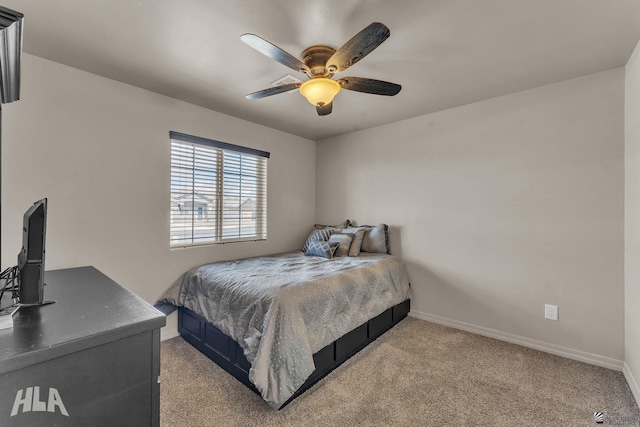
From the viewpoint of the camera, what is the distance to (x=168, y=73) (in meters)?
2.25

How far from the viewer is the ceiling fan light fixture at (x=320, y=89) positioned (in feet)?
6.04

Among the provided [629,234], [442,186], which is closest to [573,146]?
[629,234]

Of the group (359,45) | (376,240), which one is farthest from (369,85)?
(376,240)

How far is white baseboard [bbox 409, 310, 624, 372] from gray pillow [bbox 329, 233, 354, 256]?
45.0 inches

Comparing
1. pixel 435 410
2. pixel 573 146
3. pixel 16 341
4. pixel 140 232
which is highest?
pixel 573 146

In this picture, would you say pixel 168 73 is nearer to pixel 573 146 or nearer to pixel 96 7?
pixel 96 7

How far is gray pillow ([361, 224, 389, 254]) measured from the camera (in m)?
3.38

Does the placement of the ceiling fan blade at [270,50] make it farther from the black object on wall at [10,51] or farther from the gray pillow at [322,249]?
the gray pillow at [322,249]

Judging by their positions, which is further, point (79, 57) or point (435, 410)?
point (79, 57)

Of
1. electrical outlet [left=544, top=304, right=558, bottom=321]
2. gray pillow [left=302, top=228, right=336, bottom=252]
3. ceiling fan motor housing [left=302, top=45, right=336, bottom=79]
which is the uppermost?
ceiling fan motor housing [left=302, top=45, right=336, bottom=79]

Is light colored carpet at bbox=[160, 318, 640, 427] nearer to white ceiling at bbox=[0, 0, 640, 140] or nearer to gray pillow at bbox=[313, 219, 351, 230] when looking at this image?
gray pillow at bbox=[313, 219, 351, 230]

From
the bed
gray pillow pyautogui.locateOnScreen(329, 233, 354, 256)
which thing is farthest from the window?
gray pillow pyautogui.locateOnScreen(329, 233, 354, 256)

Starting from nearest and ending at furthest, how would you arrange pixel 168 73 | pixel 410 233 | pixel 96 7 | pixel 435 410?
pixel 96 7
pixel 435 410
pixel 168 73
pixel 410 233

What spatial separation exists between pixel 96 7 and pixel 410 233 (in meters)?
3.27
